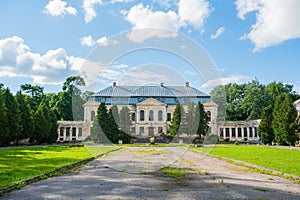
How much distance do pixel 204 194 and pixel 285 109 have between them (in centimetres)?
3167

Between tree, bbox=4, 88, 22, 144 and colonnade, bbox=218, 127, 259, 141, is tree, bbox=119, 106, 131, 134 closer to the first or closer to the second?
tree, bbox=4, 88, 22, 144

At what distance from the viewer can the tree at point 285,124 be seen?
31.6 m

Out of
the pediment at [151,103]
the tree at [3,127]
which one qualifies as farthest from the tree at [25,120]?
the pediment at [151,103]

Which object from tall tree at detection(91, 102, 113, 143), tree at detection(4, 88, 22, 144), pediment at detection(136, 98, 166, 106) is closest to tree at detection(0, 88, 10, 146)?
tree at detection(4, 88, 22, 144)

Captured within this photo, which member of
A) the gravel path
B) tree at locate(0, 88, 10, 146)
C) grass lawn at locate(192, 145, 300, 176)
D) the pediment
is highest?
the pediment

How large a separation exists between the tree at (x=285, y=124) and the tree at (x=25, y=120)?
3035 centimetres

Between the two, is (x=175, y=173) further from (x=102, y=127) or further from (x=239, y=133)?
(x=239, y=133)

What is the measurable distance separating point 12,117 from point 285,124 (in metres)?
31.3

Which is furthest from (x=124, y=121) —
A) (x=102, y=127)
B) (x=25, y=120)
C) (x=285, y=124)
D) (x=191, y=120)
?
(x=285, y=124)

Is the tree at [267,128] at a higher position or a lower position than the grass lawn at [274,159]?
higher

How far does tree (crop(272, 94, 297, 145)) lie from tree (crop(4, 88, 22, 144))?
100 ft

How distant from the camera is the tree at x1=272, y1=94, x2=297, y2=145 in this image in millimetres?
31578

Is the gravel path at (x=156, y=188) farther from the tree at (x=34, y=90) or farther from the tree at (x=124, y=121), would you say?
the tree at (x=34, y=90)

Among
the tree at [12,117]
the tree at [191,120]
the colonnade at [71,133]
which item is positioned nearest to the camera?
the tree at [12,117]
